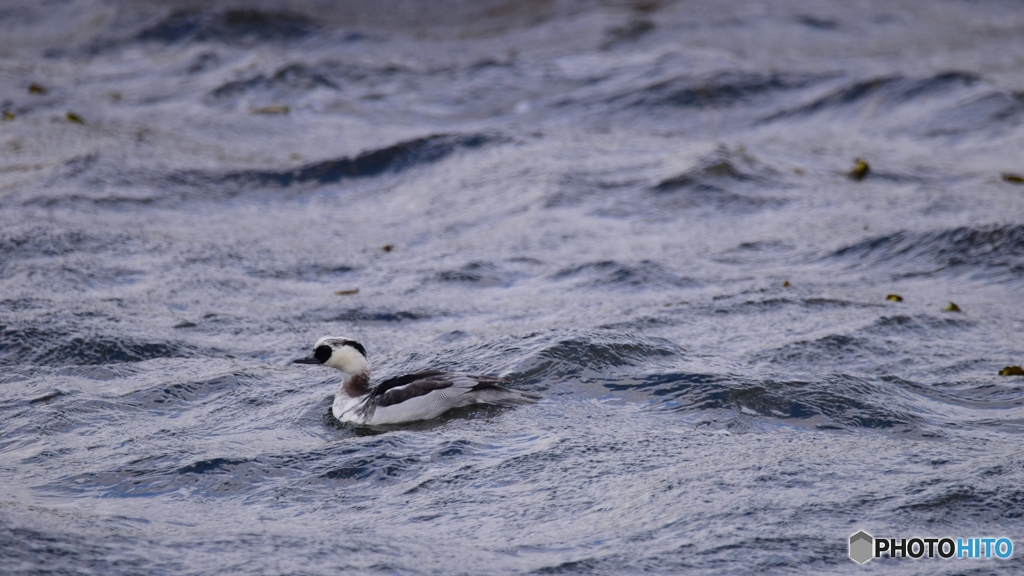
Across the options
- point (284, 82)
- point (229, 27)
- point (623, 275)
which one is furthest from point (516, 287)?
point (229, 27)

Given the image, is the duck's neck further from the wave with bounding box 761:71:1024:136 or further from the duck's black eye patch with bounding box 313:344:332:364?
the wave with bounding box 761:71:1024:136

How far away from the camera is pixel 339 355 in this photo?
27.1 ft

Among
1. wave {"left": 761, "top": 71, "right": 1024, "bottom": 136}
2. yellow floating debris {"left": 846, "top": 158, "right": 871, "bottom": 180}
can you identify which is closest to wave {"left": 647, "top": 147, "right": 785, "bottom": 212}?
yellow floating debris {"left": 846, "top": 158, "right": 871, "bottom": 180}

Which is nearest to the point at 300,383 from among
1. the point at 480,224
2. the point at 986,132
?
the point at 480,224

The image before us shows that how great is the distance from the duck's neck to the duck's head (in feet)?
0.10

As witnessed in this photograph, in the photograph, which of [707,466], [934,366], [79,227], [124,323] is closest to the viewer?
[707,466]

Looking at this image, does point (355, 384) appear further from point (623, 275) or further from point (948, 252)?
point (948, 252)

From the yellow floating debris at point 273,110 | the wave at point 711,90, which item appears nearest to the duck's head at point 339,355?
the yellow floating debris at point 273,110

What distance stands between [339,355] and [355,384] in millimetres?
241

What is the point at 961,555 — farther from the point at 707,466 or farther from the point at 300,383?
the point at 300,383

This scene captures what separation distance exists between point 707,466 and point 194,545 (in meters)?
2.87

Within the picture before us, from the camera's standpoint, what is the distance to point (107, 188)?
1409 cm

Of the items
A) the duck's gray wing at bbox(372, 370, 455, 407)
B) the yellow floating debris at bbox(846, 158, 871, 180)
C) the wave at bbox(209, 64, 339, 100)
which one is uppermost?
the wave at bbox(209, 64, 339, 100)

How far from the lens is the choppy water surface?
20.2 feet
